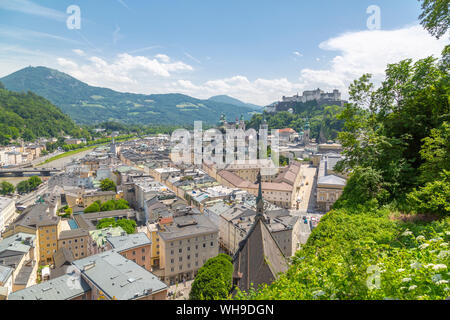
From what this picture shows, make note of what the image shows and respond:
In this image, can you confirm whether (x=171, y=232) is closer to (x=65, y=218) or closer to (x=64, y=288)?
(x=64, y=288)

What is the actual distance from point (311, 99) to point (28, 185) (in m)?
109

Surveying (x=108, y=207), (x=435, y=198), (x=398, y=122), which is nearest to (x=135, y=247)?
(x=108, y=207)

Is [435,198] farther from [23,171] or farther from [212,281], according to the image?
[23,171]

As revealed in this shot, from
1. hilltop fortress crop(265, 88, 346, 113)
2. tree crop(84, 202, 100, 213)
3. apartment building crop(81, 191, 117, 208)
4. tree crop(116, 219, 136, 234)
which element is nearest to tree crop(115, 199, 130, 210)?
tree crop(84, 202, 100, 213)

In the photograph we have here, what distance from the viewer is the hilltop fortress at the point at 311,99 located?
118m

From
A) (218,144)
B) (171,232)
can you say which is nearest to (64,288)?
(171,232)

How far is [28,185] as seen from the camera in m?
58.8

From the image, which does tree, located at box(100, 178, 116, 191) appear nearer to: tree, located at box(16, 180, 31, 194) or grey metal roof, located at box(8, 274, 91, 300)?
tree, located at box(16, 180, 31, 194)

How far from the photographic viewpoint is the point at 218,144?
2894 inches

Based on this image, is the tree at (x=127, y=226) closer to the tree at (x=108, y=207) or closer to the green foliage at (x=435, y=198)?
the tree at (x=108, y=207)

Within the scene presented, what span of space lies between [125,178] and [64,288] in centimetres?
3296

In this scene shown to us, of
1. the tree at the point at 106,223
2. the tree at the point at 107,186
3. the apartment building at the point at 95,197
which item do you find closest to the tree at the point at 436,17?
the tree at the point at 106,223

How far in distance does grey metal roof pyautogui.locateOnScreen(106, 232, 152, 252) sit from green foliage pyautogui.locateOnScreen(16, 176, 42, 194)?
150ft

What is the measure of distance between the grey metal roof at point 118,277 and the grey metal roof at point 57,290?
696mm
